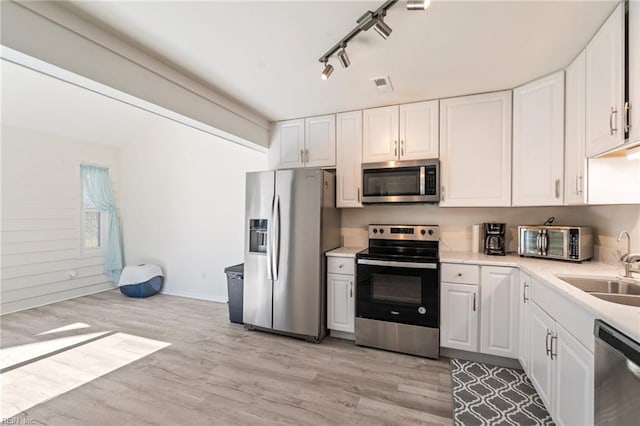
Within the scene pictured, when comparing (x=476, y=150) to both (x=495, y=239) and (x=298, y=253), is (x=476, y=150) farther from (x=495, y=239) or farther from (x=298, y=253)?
(x=298, y=253)

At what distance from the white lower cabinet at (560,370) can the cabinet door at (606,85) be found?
3.72ft

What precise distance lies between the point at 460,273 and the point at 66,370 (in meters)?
3.58

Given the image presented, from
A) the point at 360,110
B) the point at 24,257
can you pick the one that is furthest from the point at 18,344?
the point at 360,110

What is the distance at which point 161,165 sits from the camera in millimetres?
5031

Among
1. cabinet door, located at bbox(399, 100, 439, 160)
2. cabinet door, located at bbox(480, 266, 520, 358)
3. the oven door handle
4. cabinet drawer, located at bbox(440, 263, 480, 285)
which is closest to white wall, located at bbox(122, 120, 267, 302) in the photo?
cabinet door, located at bbox(399, 100, 439, 160)

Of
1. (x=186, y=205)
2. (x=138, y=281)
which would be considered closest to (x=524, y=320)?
(x=186, y=205)

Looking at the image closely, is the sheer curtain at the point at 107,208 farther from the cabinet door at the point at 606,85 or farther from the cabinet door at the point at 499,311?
the cabinet door at the point at 606,85

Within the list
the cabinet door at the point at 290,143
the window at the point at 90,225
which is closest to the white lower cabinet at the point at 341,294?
the cabinet door at the point at 290,143

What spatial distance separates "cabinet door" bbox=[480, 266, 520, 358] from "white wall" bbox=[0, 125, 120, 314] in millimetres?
5894

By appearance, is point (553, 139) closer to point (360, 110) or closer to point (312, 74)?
point (360, 110)

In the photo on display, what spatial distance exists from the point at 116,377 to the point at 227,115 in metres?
2.56

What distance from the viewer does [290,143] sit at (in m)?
3.50

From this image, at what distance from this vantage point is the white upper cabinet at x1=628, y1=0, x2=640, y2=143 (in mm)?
1405

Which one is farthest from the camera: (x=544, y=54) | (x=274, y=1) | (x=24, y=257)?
(x=24, y=257)
